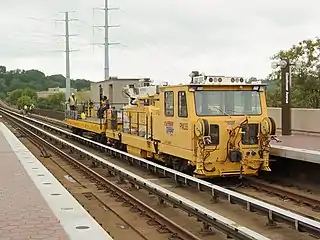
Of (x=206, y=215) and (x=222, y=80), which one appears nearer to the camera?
(x=206, y=215)

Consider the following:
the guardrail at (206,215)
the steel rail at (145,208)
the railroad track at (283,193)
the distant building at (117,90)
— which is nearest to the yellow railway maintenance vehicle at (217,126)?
the railroad track at (283,193)

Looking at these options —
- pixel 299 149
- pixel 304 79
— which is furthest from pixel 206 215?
pixel 304 79

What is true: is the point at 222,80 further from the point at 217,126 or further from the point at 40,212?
the point at 40,212

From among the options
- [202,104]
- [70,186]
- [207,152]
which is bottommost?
[70,186]

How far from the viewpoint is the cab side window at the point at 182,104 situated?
15087 mm

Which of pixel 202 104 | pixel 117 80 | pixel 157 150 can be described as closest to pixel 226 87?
pixel 202 104

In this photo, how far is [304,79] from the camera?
127ft

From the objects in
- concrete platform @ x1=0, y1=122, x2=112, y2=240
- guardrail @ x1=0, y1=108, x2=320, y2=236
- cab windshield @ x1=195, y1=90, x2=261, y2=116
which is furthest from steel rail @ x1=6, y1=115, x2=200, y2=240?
cab windshield @ x1=195, y1=90, x2=261, y2=116

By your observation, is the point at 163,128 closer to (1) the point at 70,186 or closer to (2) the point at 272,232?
(1) the point at 70,186

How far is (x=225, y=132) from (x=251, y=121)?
77cm

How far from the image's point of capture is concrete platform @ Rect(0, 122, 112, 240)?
842 centimetres

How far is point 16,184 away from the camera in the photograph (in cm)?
1347

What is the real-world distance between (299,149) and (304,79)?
957 inches

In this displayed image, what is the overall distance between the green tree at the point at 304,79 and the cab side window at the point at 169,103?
1960 cm
